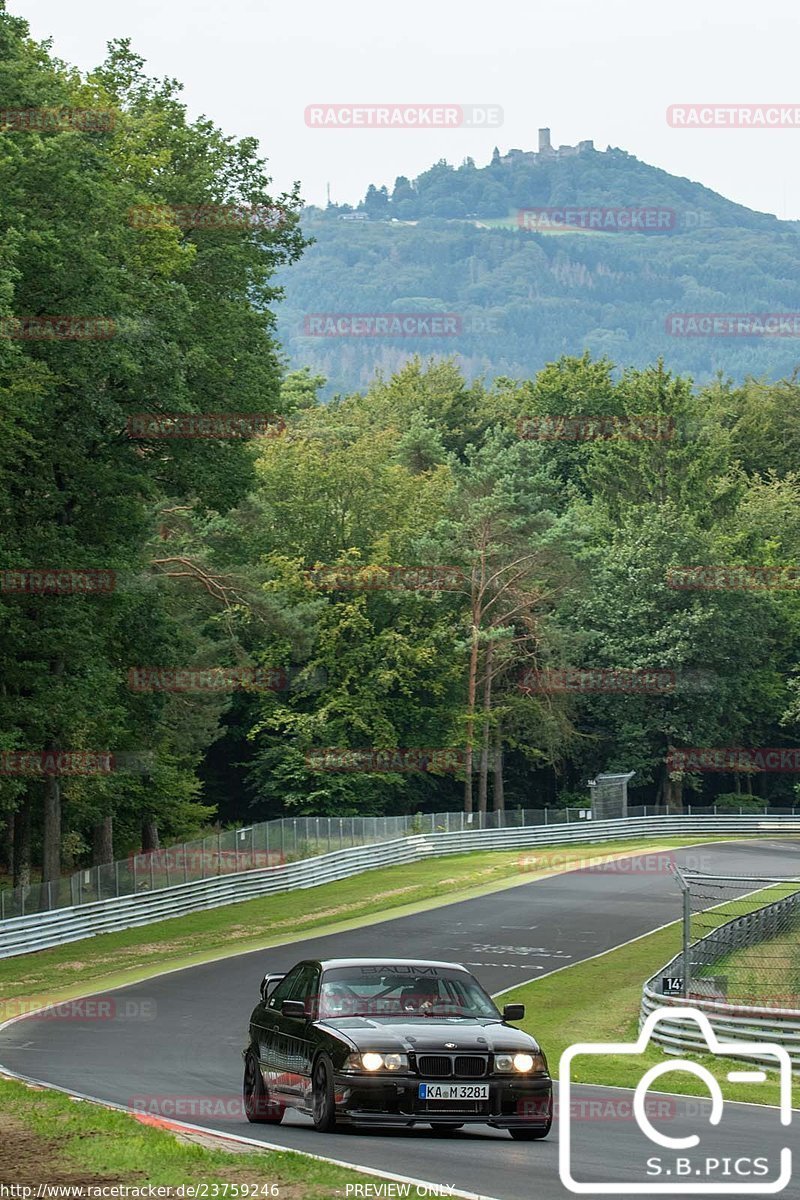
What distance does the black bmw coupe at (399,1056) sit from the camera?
13.4m

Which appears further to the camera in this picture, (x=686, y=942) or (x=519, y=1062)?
(x=686, y=942)

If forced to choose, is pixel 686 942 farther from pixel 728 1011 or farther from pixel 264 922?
pixel 264 922

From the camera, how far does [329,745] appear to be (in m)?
76.2

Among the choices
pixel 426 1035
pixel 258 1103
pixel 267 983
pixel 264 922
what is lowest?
pixel 264 922

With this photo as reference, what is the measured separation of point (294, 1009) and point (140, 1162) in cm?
334

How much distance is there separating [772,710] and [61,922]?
5922cm

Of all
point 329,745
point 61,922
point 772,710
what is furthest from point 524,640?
point 61,922

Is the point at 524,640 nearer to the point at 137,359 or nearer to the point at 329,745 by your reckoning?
the point at 329,745

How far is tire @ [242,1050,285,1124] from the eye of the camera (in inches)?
586

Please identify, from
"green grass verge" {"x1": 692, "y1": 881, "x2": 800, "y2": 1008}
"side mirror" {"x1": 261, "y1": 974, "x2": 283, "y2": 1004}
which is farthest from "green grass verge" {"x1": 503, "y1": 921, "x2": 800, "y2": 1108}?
"side mirror" {"x1": 261, "y1": 974, "x2": 283, "y2": 1004}

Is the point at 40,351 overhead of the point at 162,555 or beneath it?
overhead

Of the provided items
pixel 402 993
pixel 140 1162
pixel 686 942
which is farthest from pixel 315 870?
pixel 140 1162

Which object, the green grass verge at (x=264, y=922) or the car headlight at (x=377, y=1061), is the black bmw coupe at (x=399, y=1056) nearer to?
the car headlight at (x=377, y=1061)

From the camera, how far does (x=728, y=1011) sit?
2230cm
